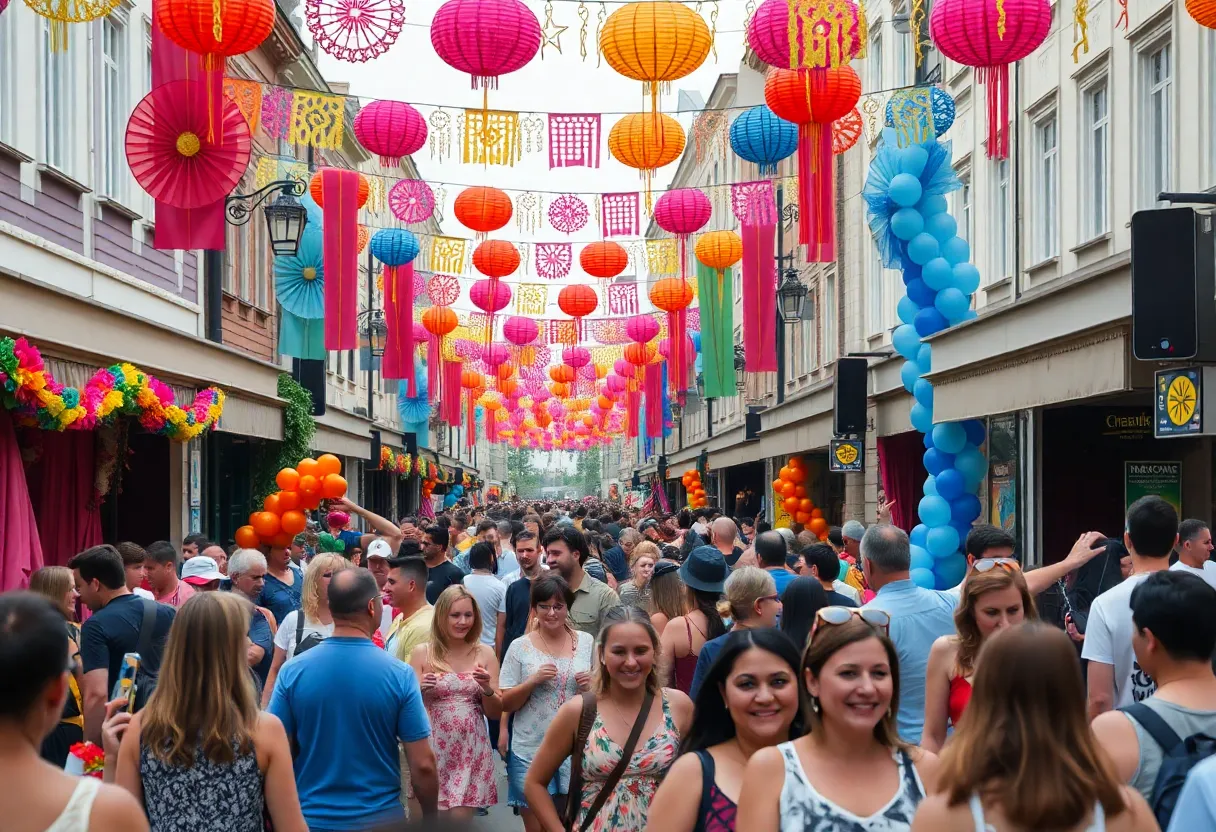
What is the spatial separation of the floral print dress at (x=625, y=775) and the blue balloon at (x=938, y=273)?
1144cm

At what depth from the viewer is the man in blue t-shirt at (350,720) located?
5.67m

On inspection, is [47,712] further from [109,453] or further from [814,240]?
[814,240]

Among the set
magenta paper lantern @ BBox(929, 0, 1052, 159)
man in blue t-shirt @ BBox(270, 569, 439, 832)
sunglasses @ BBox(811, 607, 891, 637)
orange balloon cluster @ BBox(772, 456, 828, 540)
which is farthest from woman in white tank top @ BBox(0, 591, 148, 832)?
orange balloon cluster @ BBox(772, 456, 828, 540)

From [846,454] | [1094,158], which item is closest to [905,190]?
[1094,158]

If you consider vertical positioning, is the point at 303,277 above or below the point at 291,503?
above

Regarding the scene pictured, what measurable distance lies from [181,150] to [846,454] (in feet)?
37.3

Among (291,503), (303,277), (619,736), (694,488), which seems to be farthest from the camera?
(694,488)

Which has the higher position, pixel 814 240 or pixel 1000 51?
pixel 1000 51

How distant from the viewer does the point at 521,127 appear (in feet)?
59.9

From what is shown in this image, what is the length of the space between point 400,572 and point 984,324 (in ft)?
29.3

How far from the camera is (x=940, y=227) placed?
15844 millimetres

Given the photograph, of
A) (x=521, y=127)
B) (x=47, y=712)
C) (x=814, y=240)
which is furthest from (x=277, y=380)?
(x=47, y=712)

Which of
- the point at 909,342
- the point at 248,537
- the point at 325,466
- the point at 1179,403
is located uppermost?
the point at 909,342

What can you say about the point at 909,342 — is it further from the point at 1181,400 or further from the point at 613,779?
the point at 613,779
